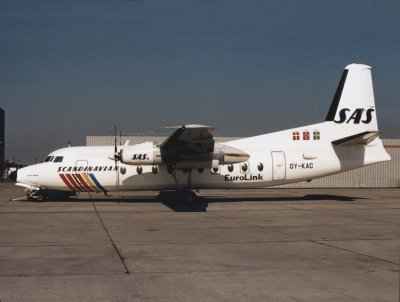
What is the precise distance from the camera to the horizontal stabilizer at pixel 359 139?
21827mm

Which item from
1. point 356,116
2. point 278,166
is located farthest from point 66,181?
point 356,116

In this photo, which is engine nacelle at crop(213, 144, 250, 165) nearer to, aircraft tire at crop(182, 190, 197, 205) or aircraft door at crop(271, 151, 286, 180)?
aircraft door at crop(271, 151, 286, 180)

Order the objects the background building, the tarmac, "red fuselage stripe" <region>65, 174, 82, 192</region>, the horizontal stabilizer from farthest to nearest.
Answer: the background building
"red fuselage stripe" <region>65, 174, 82, 192</region>
the horizontal stabilizer
the tarmac

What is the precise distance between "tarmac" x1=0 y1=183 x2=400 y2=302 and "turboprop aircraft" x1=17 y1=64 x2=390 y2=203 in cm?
454

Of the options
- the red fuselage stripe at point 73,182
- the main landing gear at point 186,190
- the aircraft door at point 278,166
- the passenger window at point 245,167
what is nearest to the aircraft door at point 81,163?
the red fuselage stripe at point 73,182

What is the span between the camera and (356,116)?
78.1 feet

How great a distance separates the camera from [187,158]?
2130 cm

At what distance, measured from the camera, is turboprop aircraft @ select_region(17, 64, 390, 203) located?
2141 cm

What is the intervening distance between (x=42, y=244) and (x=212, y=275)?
16.5 feet

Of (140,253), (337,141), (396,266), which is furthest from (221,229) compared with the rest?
(337,141)

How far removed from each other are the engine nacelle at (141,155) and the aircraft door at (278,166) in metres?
5.73

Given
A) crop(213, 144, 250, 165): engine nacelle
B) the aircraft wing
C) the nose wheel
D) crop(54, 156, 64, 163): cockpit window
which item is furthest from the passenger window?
crop(54, 156, 64, 163): cockpit window

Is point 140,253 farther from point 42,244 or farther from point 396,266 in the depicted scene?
point 396,266

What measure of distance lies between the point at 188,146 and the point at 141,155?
83.5 inches
